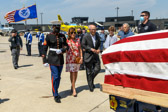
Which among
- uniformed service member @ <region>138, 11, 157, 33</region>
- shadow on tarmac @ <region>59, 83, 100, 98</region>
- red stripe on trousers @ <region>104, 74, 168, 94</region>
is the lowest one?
shadow on tarmac @ <region>59, 83, 100, 98</region>

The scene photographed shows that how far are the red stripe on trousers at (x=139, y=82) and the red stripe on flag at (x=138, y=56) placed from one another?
229 mm

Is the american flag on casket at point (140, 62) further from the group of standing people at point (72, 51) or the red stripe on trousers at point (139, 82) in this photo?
the group of standing people at point (72, 51)

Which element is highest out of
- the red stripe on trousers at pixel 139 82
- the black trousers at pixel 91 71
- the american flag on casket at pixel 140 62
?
the american flag on casket at pixel 140 62

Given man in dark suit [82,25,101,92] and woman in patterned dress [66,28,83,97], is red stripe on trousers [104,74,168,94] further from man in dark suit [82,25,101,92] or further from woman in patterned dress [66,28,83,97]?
man in dark suit [82,25,101,92]

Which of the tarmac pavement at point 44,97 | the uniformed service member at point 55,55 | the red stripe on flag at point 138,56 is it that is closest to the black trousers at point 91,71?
the tarmac pavement at point 44,97

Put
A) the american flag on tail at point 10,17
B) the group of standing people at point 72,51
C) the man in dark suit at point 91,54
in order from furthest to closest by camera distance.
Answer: the american flag on tail at point 10,17 < the man in dark suit at point 91,54 < the group of standing people at point 72,51

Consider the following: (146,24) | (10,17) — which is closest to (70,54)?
(146,24)

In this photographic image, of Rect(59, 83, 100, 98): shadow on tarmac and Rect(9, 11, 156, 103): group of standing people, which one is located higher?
Rect(9, 11, 156, 103): group of standing people

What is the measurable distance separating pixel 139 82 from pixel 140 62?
10.2 inches

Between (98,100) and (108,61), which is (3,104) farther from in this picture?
(108,61)

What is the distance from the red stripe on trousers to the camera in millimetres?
2372

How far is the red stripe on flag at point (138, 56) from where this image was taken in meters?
2.37

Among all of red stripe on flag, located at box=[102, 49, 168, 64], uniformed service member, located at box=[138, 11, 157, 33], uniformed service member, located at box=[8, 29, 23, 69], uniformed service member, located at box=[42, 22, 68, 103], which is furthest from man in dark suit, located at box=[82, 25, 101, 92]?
uniformed service member, located at box=[8, 29, 23, 69]

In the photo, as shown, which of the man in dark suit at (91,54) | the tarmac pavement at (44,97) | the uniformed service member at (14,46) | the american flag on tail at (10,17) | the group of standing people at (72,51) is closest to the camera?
the tarmac pavement at (44,97)
